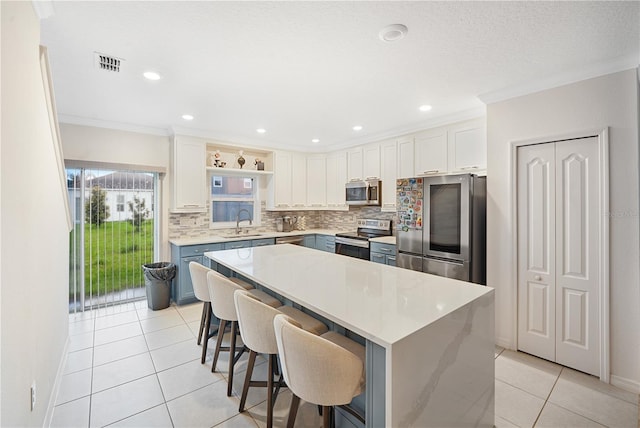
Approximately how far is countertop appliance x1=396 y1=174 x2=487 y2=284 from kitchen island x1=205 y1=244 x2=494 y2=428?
109 cm

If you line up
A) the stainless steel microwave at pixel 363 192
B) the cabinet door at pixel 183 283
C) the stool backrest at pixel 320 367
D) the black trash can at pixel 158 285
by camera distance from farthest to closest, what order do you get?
the stainless steel microwave at pixel 363 192, the cabinet door at pixel 183 283, the black trash can at pixel 158 285, the stool backrest at pixel 320 367

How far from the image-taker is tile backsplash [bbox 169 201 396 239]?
4461 mm

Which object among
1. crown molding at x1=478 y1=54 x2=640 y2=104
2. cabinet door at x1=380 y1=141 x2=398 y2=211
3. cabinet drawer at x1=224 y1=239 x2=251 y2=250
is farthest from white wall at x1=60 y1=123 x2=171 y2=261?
crown molding at x1=478 y1=54 x2=640 y2=104

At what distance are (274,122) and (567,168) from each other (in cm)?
326

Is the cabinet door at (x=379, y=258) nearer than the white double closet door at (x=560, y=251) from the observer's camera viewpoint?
No

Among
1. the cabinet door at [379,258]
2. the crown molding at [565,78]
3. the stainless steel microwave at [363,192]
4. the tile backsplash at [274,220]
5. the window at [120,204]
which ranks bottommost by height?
the cabinet door at [379,258]

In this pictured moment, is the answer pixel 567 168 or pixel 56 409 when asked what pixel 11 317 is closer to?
pixel 56 409

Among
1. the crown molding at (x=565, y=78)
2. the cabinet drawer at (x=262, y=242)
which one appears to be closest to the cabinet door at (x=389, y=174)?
the crown molding at (x=565, y=78)

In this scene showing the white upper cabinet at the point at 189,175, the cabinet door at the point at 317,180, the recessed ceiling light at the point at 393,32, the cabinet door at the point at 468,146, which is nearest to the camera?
the recessed ceiling light at the point at 393,32

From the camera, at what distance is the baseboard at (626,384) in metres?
2.17

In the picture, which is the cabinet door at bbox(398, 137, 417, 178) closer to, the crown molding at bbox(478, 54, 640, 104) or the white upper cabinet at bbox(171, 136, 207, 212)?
the crown molding at bbox(478, 54, 640, 104)

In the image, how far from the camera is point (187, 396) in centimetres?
215

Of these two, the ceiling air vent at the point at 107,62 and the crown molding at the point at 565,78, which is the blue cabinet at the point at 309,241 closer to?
the crown molding at the point at 565,78

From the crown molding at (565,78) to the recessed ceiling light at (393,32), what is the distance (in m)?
1.49
